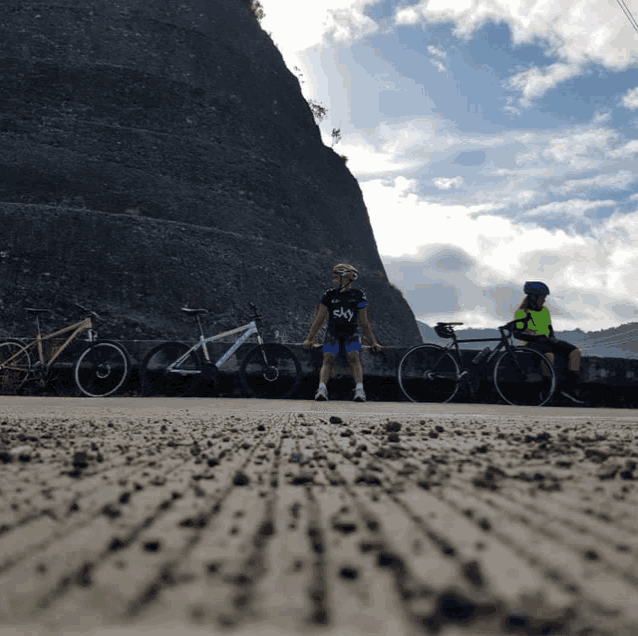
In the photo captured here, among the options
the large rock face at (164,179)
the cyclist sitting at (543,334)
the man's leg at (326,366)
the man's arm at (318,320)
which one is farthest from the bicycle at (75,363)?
the large rock face at (164,179)

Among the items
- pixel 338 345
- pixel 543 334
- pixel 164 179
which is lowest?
pixel 338 345

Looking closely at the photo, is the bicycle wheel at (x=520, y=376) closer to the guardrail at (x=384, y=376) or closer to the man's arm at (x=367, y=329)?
the guardrail at (x=384, y=376)

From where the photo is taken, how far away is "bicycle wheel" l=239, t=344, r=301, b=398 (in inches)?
310

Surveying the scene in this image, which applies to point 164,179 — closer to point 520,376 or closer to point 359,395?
point 359,395

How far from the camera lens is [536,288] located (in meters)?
7.81

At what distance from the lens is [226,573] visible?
2.47ft

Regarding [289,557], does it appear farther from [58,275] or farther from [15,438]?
[58,275]

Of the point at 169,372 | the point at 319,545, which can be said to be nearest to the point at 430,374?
the point at 169,372

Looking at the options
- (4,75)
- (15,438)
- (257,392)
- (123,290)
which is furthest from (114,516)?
(4,75)

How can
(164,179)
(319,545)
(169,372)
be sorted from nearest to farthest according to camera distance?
1. (319,545)
2. (169,372)
3. (164,179)

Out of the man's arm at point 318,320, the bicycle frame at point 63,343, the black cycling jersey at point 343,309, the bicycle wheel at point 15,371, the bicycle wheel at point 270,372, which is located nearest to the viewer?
the black cycling jersey at point 343,309

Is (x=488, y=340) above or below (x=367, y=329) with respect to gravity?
below

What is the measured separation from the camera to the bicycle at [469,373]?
7.79 meters

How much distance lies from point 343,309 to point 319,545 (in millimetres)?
6504
